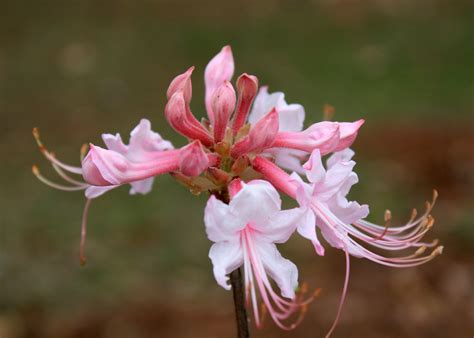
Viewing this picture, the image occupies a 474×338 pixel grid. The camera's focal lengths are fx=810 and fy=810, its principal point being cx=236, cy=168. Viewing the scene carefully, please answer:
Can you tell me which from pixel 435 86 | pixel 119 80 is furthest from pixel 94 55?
pixel 435 86

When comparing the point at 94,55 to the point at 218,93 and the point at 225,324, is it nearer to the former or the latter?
the point at 225,324

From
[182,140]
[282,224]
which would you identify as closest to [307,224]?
[282,224]

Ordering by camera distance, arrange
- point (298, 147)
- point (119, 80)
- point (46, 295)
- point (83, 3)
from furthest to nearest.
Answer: point (83, 3) → point (119, 80) → point (46, 295) → point (298, 147)

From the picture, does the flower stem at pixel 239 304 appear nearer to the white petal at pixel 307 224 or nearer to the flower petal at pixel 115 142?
the white petal at pixel 307 224

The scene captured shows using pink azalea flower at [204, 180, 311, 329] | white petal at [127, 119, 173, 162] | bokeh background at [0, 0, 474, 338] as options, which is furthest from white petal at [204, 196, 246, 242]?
bokeh background at [0, 0, 474, 338]

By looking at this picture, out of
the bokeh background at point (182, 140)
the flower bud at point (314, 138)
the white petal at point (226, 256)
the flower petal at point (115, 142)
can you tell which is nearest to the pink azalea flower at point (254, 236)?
the white petal at point (226, 256)

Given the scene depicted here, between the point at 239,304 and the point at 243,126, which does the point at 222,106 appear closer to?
the point at 243,126

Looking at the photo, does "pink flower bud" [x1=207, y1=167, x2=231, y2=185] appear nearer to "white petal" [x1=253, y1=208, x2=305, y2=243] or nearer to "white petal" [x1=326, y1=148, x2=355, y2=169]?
"white petal" [x1=253, y1=208, x2=305, y2=243]
